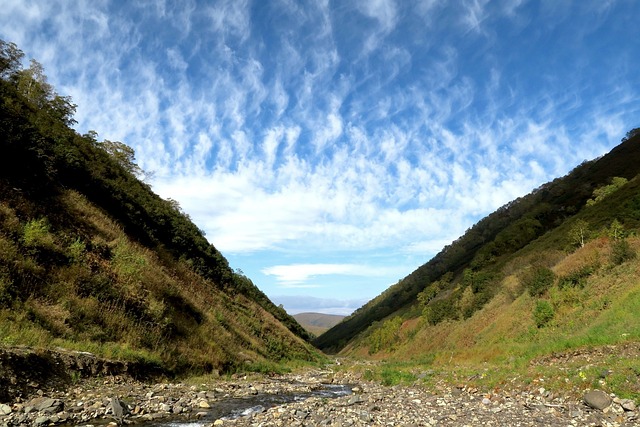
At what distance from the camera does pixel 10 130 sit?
24562 mm

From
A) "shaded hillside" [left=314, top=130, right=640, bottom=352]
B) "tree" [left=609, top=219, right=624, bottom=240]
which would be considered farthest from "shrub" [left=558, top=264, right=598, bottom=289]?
"shaded hillside" [left=314, top=130, right=640, bottom=352]

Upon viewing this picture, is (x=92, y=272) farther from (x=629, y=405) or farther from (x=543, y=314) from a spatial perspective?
(x=543, y=314)

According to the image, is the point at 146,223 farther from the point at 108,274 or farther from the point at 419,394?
the point at 419,394

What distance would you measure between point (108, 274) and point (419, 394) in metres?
18.4

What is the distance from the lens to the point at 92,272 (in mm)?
20156

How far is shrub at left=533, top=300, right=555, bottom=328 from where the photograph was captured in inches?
1254

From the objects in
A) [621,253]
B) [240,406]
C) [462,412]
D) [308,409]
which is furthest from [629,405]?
[621,253]

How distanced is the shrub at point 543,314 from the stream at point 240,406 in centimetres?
2100

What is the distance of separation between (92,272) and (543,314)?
114 feet

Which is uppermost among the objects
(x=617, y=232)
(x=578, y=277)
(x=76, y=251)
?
(x=76, y=251)

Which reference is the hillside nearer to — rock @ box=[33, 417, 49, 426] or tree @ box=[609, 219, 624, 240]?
rock @ box=[33, 417, 49, 426]

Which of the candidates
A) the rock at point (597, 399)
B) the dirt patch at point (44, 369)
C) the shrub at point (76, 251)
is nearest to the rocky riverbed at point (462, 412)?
the rock at point (597, 399)

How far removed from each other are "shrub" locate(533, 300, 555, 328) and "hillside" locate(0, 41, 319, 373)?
23.9 metres

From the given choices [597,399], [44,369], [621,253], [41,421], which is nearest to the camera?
[41,421]
